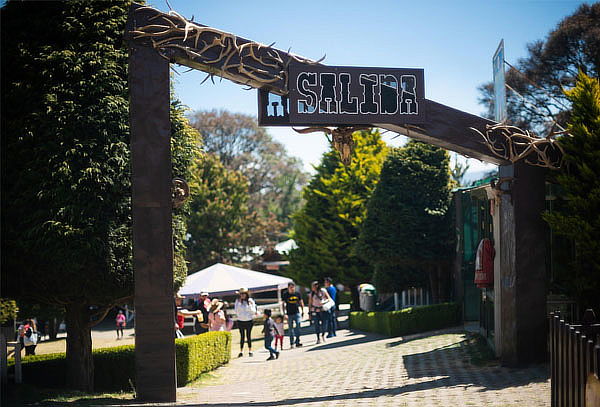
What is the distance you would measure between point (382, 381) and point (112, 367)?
559 cm

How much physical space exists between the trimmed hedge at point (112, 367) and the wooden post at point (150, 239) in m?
3.01

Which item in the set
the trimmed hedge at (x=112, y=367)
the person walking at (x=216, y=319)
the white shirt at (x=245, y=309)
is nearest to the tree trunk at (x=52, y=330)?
the person walking at (x=216, y=319)

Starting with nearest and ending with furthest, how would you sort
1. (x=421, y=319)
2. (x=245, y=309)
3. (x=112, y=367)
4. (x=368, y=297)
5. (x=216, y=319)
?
(x=112, y=367) → (x=245, y=309) → (x=216, y=319) → (x=421, y=319) → (x=368, y=297)

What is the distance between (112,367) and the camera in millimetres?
13758

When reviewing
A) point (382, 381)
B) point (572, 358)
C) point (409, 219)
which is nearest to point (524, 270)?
point (382, 381)

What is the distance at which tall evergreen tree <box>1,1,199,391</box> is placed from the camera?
1112 centimetres

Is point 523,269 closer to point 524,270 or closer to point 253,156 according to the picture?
point 524,270

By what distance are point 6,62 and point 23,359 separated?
19.1 feet

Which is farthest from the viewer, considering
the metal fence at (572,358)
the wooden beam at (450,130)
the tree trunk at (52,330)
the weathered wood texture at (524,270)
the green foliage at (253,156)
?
the green foliage at (253,156)

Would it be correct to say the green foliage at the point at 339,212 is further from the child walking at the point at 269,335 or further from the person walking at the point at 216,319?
the child walking at the point at 269,335

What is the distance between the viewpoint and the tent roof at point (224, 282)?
28.4 meters

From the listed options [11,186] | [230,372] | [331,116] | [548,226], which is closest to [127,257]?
[11,186]

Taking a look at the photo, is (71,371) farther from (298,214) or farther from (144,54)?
(298,214)

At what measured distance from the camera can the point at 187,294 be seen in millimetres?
27938
